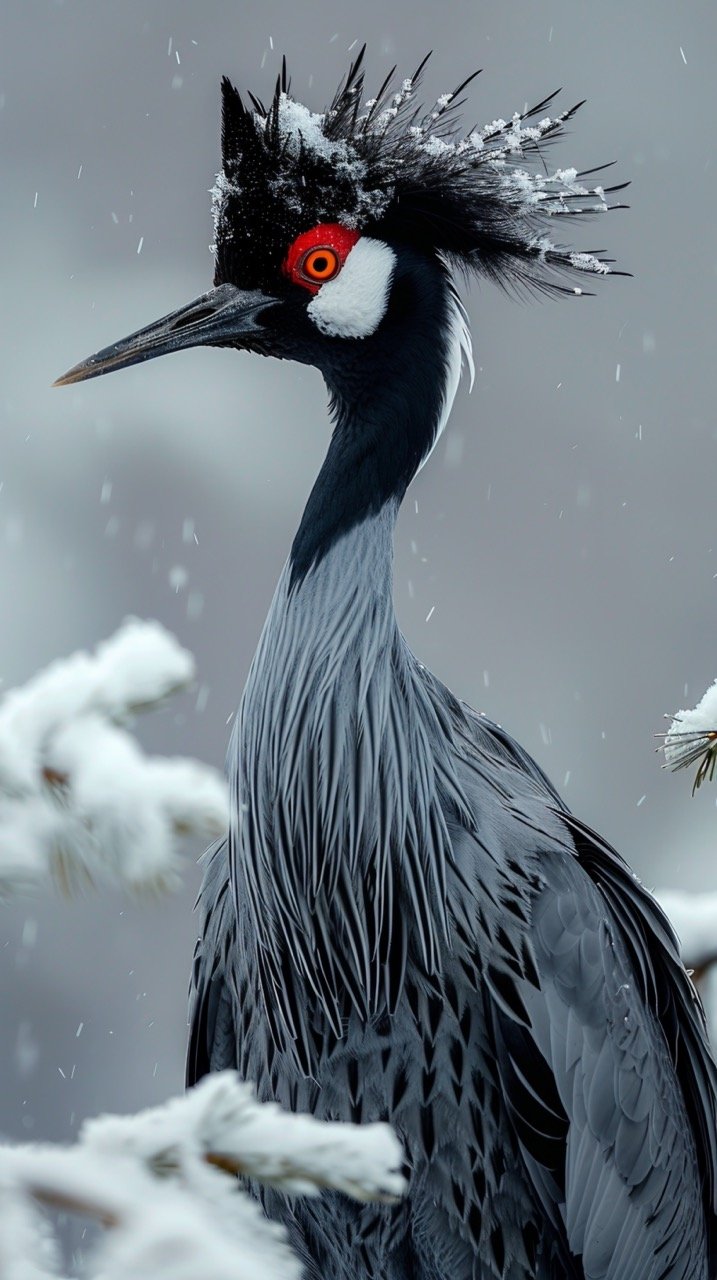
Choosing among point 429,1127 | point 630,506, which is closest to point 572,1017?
point 429,1127

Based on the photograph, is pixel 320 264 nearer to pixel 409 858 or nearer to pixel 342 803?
pixel 342 803

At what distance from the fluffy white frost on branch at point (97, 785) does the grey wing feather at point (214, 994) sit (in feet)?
5.92

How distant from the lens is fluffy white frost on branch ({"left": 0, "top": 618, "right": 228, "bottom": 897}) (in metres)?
0.71

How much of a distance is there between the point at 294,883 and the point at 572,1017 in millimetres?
517

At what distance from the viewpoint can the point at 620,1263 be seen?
2.24m

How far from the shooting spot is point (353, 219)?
2297 millimetres

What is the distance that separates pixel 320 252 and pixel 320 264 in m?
0.02

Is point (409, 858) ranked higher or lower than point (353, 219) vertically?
lower

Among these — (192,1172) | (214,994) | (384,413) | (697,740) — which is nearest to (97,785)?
(192,1172)

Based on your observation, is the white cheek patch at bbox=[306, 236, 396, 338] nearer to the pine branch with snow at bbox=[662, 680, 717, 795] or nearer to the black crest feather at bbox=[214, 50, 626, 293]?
the black crest feather at bbox=[214, 50, 626, 293]

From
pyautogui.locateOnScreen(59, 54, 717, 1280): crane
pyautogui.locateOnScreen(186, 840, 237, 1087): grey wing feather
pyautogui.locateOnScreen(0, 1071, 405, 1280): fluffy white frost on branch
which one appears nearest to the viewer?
pyautogui.locateOnScreen(0, 1071, 405, 1280): fluffy white frost on branch

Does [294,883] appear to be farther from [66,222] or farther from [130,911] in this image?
[66,222]

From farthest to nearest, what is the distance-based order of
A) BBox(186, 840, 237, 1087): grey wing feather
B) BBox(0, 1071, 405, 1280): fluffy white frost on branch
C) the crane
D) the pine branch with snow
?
1. BBox(186, 840, 237, 1087): grey wing feather
2. the crane
3. the pine branch with snow
4. BBox(0, 1071, 405, 1280): fluffy white frost on branch

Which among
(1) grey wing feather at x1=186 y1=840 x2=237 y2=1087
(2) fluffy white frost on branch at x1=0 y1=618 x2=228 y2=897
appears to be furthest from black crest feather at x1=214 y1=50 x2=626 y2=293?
(2) fluffy white frost on branch at x1=0 y1=618 x2=228 y2=897
